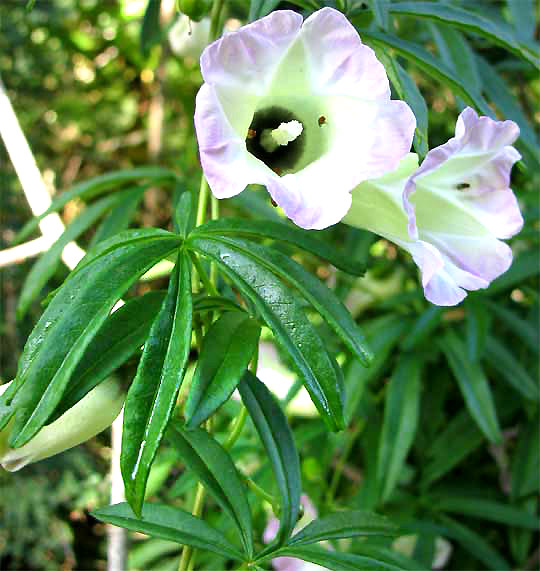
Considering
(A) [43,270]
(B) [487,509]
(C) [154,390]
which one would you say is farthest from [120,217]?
(B) [487,509]

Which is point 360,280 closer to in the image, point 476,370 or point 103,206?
point 476,370

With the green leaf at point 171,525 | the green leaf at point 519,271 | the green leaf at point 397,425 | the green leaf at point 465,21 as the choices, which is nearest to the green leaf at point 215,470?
the green leaf at point 171,525

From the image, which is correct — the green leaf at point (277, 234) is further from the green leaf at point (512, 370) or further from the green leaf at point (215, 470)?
the green leaf at point (512, 370)

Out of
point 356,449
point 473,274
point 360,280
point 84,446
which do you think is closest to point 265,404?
point 473,274

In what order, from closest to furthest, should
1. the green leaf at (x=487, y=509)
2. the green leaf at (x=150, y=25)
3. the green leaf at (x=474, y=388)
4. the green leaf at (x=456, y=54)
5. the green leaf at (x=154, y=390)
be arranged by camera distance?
the green leaf at (x=154, y=390)
the green leaf at (x=456, y=54)
the green leaf at (x=150, y=25)
the green leaf at (x=474, y=388)
the green leaf at (x=487, y=509)

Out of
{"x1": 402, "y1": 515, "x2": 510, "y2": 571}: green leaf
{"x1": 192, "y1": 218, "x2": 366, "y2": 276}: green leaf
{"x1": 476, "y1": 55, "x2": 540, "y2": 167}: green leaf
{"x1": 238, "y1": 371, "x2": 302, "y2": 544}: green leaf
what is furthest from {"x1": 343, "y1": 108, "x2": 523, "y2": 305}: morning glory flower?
{"x1": 402, "y1": 515, "x2": 510, "y2": 571}: green leaf
